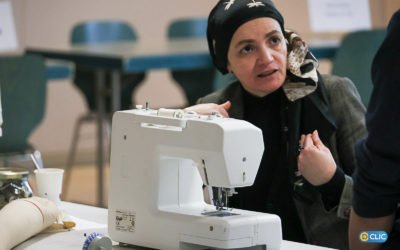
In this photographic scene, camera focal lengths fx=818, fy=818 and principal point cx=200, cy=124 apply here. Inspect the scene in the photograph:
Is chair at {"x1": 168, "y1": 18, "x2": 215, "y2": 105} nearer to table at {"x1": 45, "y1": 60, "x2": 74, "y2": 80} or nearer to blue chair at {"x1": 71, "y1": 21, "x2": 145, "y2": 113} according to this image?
blue chair at {"x1": 71, "y1": 21, "x2": 145, "y2": 113}

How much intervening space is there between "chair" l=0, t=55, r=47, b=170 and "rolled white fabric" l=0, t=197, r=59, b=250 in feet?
7.65

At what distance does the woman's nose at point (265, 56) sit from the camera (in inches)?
90.5

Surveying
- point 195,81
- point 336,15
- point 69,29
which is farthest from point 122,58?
point 69,29

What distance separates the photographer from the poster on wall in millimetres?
5262

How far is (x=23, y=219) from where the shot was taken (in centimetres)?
188

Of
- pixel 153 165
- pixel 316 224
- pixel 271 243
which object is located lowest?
pixel 316 224

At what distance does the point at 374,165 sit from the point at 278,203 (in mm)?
869

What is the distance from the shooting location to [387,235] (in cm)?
168

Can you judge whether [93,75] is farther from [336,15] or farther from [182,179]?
[182,179]

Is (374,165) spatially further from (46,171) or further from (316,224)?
(46,171)

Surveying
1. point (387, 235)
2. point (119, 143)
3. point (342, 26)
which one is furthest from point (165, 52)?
point (387, 235)

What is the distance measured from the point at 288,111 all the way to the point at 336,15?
314 cm

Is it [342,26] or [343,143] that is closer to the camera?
[343,143]

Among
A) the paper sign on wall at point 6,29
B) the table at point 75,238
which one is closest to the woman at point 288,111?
the table at point 75,238
